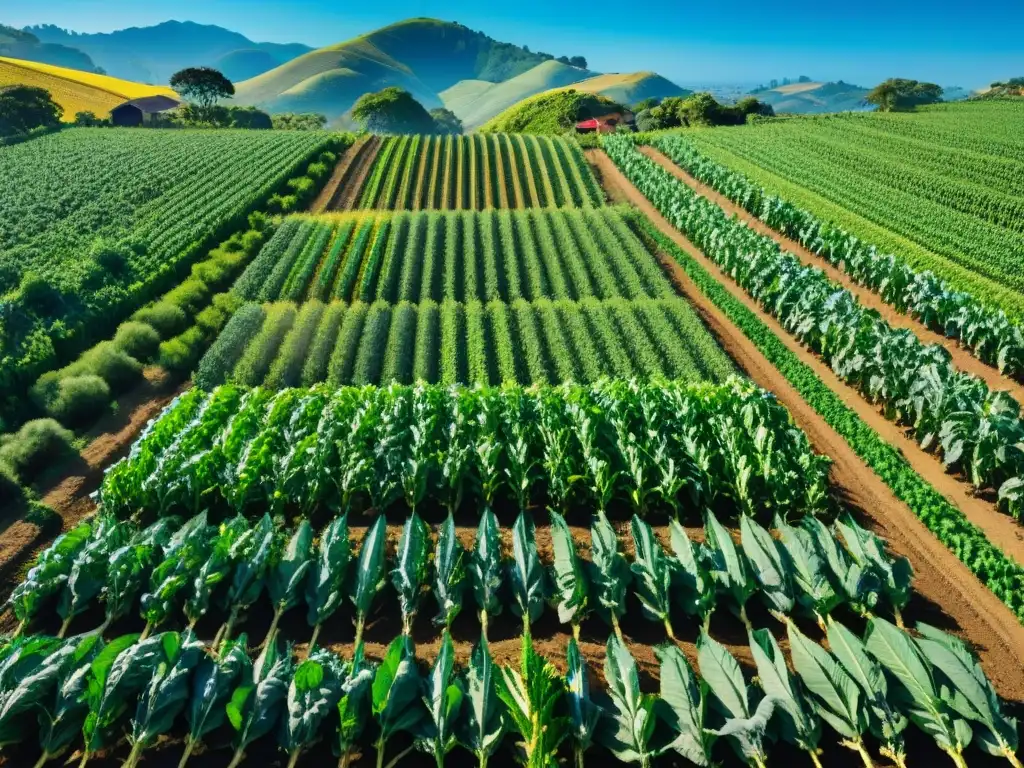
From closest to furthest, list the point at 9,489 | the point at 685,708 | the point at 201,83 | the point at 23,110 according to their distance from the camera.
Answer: the point at 685,708 < the point at 9,489 < the point at 23,110 < the point at 201,83

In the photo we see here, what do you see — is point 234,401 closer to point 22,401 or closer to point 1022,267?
point 22,401

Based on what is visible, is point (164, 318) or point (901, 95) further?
point (901, 95)

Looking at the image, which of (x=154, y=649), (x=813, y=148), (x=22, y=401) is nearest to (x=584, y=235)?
(x=22, y=401)

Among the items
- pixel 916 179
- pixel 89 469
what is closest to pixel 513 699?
pixel 89 469

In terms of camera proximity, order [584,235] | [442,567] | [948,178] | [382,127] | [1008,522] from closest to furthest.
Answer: [442,567]
[1008,522]
[584,235]
[948,178]
[382,127]

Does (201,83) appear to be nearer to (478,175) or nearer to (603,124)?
(478,175)

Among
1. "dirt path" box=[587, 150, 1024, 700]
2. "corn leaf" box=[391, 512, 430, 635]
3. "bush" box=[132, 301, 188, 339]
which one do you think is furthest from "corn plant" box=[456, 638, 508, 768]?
"bush" box=[132, 301, 188, 339]
